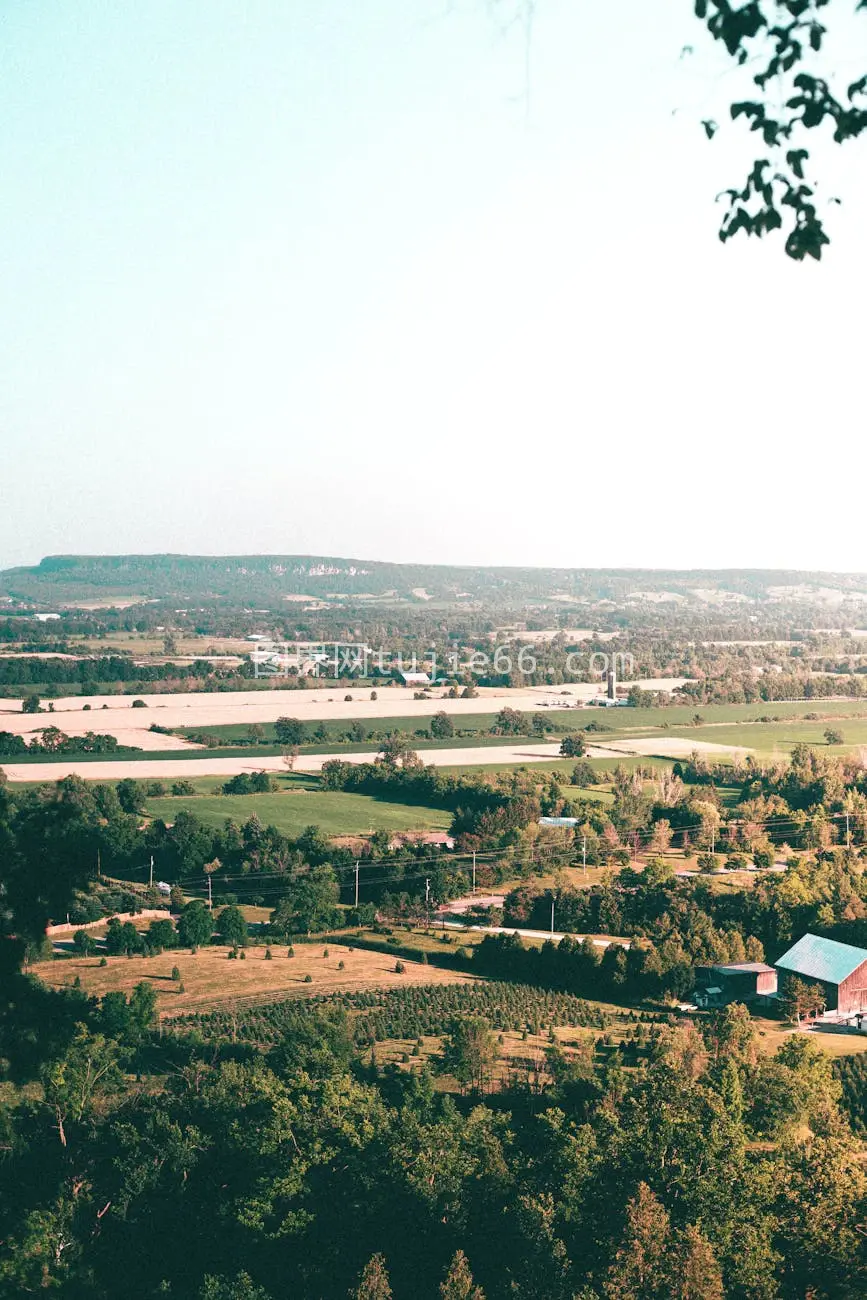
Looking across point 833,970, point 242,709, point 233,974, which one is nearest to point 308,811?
point 233,974

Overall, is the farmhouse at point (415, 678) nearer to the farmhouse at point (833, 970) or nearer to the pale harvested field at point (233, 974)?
the pale harvested field at point (233, 974)

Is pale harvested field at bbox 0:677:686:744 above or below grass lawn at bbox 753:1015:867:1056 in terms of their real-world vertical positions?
above

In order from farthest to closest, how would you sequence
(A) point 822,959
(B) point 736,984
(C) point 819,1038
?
(A) point 822,959 < (B) point 736,984 < (C) point 819,1038

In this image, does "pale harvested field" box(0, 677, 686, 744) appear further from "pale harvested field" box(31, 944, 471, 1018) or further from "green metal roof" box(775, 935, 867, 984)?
"green metal roof" box(775, 935, 867, 984)

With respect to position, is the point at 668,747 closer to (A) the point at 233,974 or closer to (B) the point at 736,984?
(B) the point at 736,984

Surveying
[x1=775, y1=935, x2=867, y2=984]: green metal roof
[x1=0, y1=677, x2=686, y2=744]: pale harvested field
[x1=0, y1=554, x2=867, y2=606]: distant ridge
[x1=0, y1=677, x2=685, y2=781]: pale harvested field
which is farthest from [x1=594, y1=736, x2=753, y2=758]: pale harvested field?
[x1=0, y1=554, x2=867, y2=606]: distant ridge

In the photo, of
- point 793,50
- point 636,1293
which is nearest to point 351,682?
point 636,1293

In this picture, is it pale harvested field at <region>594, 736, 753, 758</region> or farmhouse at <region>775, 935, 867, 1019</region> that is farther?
pale harvested field at <region>594, 736, 753, 758</region>
